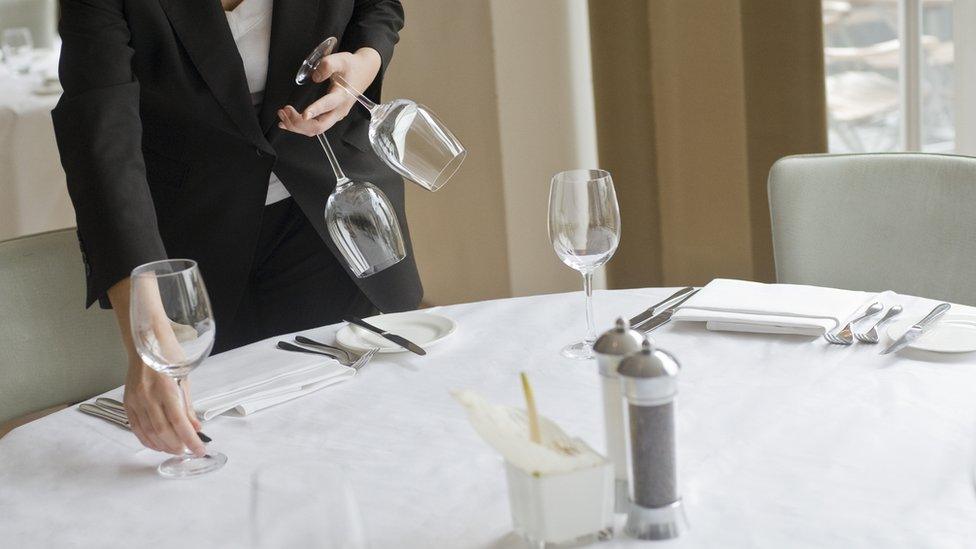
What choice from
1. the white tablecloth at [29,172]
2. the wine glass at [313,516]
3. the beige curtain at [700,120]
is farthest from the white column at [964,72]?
the white tablecloth at [29,172]

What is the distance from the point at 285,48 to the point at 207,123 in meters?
0.18

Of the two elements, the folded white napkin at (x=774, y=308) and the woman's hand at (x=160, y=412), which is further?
the folded white napkin at (x=774, y=308)

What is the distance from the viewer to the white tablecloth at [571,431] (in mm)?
932

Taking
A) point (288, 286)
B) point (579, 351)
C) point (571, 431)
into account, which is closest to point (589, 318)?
point (579, 351)

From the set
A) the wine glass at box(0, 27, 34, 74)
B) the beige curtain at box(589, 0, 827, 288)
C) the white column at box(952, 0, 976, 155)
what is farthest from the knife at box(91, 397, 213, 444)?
the wine glass at box(0, 27, 34, 74)

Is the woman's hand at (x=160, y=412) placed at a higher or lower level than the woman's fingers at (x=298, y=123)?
lower

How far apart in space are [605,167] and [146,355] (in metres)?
2.50

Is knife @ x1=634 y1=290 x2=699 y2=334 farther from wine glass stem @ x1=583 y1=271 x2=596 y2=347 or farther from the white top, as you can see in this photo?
the white top

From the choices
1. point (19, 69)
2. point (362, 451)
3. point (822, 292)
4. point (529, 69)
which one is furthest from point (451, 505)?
point (19, 69)

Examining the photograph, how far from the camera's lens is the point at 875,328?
1352 mm

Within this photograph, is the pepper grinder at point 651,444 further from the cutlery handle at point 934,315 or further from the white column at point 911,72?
the white column at point 911,72

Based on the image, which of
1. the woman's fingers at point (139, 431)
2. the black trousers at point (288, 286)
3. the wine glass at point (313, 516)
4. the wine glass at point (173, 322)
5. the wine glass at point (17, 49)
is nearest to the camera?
the wine glass at point (313, 516)

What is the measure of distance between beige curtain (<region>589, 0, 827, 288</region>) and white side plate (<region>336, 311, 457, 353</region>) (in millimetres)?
1675

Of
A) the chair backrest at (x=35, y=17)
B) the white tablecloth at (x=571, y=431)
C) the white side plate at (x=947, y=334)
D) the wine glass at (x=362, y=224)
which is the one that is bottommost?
the white tablecloth at (x=571, y=431)
